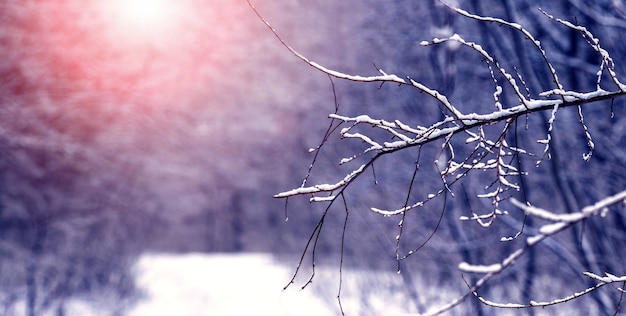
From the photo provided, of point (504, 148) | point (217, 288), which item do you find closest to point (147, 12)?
point (504, 148)

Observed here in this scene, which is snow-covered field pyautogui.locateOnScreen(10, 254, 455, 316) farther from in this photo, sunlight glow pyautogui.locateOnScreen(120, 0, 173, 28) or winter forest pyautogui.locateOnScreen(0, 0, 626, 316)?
sunlight glow pyautogui.locateOnScreen(120, 0, 173, 28)

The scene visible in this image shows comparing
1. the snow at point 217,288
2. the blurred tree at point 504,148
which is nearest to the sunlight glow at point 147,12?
the blurred tree at point 504,148

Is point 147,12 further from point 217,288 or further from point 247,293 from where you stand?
point 217,288

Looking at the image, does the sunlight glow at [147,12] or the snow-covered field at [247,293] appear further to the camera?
the snow-covered field at [247,293]

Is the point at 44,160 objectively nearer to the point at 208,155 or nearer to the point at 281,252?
the point at 208,155

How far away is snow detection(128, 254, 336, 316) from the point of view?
12250 millimetres

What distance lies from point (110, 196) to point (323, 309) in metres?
3.52

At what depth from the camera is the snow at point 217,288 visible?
1225 cm

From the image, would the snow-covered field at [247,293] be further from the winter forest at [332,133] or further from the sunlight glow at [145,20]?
the sunlight glow at [145,20]

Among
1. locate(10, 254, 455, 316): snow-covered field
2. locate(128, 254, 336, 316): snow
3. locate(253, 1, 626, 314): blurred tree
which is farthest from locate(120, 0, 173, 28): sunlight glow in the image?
locate(128, 254, 336, 316): snow

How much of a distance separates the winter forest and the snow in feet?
2.02

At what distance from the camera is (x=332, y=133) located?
9664 mm

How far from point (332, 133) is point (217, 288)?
7358 millimetres

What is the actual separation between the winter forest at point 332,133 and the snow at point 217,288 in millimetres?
617
